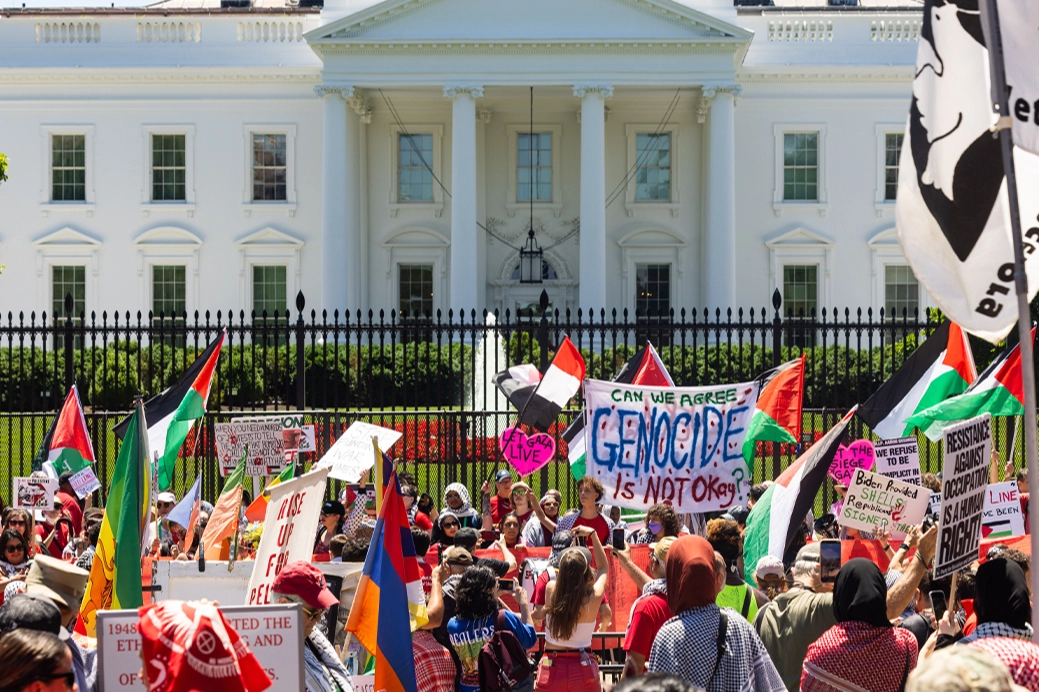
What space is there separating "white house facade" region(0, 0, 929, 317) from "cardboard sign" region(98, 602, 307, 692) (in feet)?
98.1

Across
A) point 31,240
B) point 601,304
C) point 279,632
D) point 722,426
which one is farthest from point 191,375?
point 31,240

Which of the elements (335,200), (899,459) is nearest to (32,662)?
(899,459)

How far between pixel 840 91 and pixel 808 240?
13.2 feet

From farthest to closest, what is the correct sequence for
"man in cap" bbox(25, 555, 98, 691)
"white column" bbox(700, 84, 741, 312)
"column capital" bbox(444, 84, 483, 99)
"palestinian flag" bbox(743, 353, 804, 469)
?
"white column" bbox(700, 84, 741, 312), "column capital" bbox(444, 84, 483, 99), "palestinian flag" bbox(743, 353, 804, 469), "man in cap" bbox(25, 555, 98, 691)

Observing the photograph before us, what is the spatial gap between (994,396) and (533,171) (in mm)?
25432

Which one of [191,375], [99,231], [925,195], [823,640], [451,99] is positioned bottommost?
[823,640]

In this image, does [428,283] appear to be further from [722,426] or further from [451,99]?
[722,426]

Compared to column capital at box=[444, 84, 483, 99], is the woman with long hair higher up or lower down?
lower down

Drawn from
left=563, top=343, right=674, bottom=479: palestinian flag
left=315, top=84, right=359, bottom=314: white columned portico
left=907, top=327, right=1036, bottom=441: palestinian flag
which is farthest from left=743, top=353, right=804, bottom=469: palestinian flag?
left=315, top=84, right=359, bottom=314: white columned portico

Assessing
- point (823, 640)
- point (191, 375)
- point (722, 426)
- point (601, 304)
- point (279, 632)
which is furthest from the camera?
point (601, 304)

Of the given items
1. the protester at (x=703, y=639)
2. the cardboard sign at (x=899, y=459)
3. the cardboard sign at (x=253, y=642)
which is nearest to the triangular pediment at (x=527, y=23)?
the cardboard sign at (x=899, y=459)

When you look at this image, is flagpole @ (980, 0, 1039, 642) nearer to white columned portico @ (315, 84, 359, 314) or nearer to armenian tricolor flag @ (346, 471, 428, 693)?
armenian tricolor flag @ (346, 471, 428, 693)

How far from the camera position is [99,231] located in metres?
35.4

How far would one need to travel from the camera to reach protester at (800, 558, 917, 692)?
520 cm
